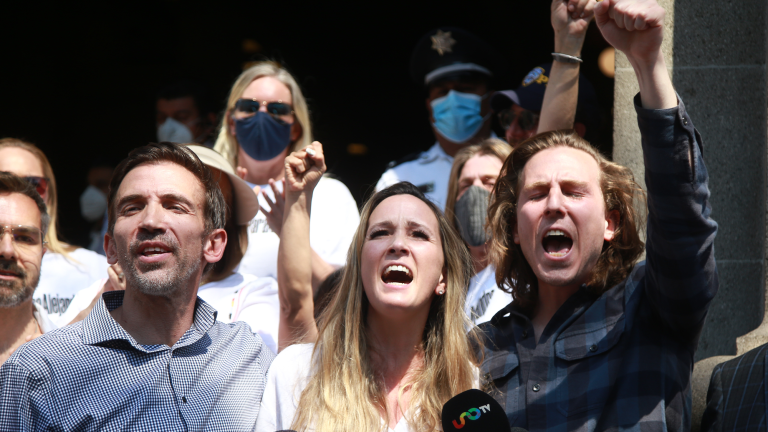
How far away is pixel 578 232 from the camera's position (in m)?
2.93

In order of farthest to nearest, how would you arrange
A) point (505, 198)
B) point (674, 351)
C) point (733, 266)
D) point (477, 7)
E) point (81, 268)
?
point (477, 7) → point (81, 268) → point (733, 266) → point (505, 198) → point (674, 351)

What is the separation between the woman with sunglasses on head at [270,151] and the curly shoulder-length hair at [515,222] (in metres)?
1.34

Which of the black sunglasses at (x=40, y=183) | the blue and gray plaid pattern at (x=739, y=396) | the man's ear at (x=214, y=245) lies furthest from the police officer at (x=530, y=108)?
the black sunglasses at (x=40, y=183)

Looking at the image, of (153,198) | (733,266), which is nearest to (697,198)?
(733,266)

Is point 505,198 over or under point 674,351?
over

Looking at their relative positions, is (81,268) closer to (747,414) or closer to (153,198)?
(153,198)

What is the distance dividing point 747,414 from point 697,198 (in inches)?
29.4

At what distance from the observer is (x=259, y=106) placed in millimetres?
4750

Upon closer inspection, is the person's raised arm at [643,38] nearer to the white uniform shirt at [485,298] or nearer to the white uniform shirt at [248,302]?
the white uniform shirt at [485,298]

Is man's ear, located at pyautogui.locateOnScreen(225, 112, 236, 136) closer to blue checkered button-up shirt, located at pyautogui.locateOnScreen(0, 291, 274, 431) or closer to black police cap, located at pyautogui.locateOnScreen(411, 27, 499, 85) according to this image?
black police cap, located at pyautogui.locateOnScreen(411, 27, 499, 85)

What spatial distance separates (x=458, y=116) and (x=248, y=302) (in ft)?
6.73

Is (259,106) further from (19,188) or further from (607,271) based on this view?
(607,271)

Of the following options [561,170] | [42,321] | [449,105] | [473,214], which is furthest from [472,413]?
[449,105]

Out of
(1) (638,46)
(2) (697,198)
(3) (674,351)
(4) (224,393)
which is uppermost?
(1) (638,46)
